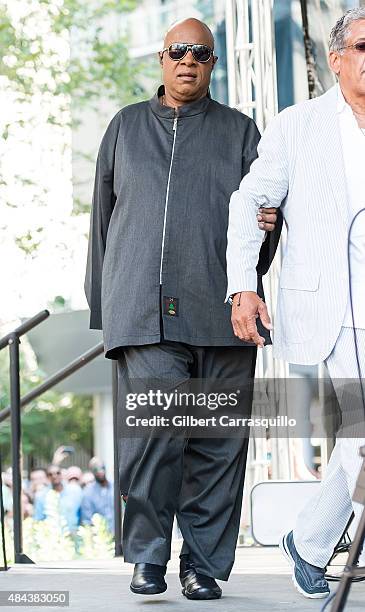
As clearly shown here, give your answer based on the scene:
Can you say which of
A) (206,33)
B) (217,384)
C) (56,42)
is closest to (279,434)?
(217,384)

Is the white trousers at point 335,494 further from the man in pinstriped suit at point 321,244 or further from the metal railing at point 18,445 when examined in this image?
the metal railing at point 18,445

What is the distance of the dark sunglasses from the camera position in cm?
364

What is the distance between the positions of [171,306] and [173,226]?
0.25 meters

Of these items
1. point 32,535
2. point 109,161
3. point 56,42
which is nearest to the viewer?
point 109,161

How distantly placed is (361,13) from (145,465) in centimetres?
148

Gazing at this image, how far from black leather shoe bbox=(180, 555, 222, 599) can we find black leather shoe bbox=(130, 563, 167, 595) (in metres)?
0.11

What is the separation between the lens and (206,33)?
147 inches

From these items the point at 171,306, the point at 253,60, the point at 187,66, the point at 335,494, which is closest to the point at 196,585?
the point at 335,494

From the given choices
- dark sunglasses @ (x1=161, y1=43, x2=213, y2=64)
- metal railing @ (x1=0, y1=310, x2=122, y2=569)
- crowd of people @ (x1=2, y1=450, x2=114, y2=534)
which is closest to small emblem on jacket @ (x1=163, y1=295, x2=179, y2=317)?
dark sunglasses @ (x1=161, y1=43, x2=213, y2=64)

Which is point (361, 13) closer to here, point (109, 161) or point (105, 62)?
point (109, 161)

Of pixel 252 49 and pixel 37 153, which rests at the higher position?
pixel 37 153

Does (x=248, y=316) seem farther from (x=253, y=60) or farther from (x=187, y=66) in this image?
(x=253, y=60)

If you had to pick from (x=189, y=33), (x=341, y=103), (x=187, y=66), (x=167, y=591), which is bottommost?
(x=167, y=591)

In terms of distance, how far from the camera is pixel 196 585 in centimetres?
356
